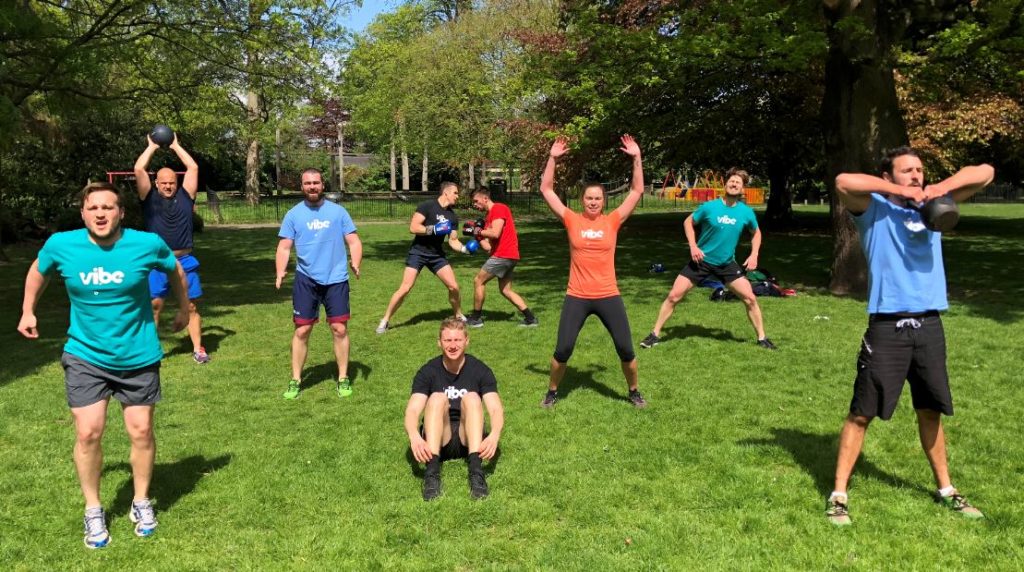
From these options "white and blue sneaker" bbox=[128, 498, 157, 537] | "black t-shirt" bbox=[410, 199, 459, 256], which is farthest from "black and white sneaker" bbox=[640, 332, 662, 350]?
"white and blue sneaker" bbox=[128, 498, 157, 537]

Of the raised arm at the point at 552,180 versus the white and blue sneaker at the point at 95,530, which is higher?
the raised arm at the point at 552,180

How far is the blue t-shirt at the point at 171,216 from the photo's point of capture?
771cm

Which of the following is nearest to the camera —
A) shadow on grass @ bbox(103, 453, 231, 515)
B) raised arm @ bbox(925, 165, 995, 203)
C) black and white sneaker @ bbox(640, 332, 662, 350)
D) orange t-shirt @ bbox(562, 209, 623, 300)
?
raised arm @ bbox(925, 165, 995, 203)

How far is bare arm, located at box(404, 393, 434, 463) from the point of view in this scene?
4555mm

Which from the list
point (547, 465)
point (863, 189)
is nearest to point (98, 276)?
point (547, 465)

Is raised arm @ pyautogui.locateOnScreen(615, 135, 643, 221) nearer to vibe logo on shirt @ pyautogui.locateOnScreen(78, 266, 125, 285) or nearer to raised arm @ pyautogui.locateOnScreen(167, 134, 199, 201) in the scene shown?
vibe logo on shirt @ pyautogui.locateOnScreen(78, 266, 125, 285)

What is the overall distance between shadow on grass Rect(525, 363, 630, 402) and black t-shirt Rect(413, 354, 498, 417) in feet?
5.95

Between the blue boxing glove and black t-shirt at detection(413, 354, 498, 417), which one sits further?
the blue boxing glove

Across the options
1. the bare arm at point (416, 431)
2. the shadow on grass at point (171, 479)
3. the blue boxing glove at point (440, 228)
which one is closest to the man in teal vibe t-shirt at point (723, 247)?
the blue boxing glove at point (440, 228)

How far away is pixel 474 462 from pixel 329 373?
3.44 meters

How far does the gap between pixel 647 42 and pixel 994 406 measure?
917 centimetres

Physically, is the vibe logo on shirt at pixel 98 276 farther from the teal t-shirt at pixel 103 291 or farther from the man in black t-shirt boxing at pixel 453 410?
the man in black t-shirt boxing at pixel 453 410

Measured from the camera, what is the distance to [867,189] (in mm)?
3680

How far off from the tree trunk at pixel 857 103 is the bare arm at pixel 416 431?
9268mm
